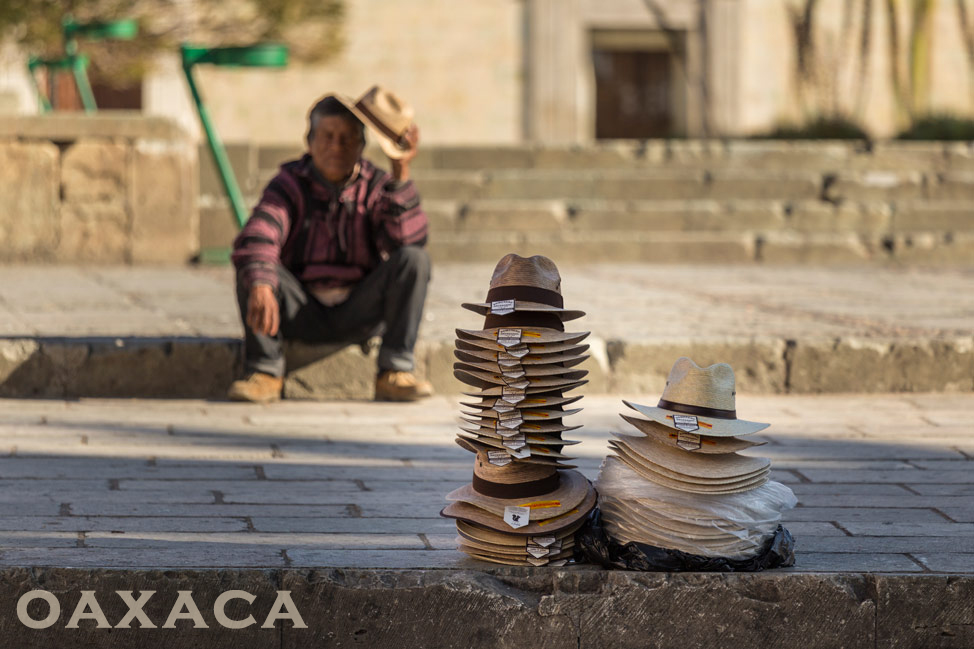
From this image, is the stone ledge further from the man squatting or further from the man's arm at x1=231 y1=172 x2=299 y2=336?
the man squatting

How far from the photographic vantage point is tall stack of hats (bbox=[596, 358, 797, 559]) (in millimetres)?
2885

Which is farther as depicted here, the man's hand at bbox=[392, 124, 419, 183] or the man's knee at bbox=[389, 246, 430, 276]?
the man's knee at bbox=[389, 246, 430, 276]

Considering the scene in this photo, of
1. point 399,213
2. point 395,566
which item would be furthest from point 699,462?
point 399,213

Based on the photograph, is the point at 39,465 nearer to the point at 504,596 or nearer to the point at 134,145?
the point at 504,596

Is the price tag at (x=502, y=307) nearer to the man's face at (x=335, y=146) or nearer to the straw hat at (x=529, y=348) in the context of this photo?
the straw hat at (x=529, y=348)

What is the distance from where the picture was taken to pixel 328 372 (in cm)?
531

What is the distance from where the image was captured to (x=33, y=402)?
505 centimetres

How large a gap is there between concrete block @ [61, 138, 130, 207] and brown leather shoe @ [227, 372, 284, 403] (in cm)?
441

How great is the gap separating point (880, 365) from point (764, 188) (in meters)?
6.21

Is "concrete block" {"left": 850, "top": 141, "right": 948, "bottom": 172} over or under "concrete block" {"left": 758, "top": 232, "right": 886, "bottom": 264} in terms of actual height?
over

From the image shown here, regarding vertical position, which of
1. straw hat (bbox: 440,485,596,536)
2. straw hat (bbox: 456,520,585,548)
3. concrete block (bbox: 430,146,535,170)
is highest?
concrete block (bbox: 430,146,535,170)

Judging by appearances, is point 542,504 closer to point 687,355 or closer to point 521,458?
point 521,458

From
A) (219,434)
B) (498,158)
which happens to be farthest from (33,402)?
(498,158)

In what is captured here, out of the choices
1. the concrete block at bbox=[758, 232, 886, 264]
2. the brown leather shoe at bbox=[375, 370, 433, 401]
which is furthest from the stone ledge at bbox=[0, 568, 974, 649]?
the concrete block at bbox=[758, 232, 886, 264]
